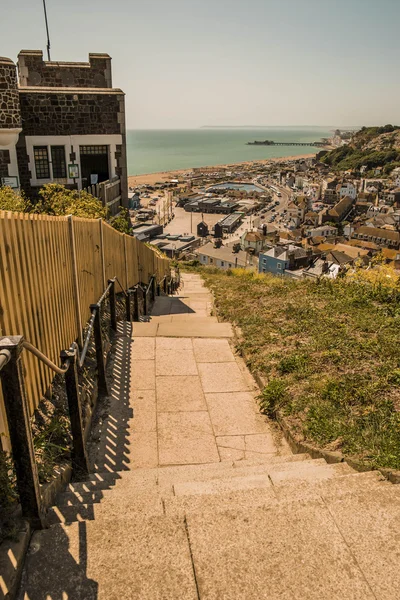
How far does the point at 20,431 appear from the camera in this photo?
8.01ft

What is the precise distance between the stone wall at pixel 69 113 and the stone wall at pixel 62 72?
1.86 metres

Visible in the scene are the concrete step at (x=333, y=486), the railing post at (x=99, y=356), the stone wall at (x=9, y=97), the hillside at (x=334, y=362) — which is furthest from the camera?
the stone wall at (x=9, y=97)

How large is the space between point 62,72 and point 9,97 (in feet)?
12.4

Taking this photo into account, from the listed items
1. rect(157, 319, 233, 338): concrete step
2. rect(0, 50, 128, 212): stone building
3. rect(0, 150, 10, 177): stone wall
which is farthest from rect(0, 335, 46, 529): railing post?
rect(0, 150, 10, 177): stone wall

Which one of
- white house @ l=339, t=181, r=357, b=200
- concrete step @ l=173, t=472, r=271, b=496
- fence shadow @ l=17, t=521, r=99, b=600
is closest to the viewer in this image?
fence shadow @ l=17, t=521, r=99, b=600

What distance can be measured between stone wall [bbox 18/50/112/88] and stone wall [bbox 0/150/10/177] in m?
3.55

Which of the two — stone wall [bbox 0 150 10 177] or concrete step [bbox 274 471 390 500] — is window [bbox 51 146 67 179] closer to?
stone wall [bbox 0 150 10 177]

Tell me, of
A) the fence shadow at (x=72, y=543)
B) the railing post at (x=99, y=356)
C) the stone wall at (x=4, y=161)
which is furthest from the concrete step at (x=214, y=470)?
the stone wall at (x=4, y=161)

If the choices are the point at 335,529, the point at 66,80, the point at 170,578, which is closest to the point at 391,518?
the point at 335,529

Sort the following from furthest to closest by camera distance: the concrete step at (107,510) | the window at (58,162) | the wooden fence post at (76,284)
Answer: the window at (58,162), the wooden fence post at (76,284), the concrete step at (107,510)

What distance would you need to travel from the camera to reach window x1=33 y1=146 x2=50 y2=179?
13219mm

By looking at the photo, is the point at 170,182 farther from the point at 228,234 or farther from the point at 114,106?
the point at 114,106

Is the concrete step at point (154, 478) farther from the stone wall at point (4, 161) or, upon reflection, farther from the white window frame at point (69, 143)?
the white window frame at point (69, 143)

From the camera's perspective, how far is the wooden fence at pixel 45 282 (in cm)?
318
